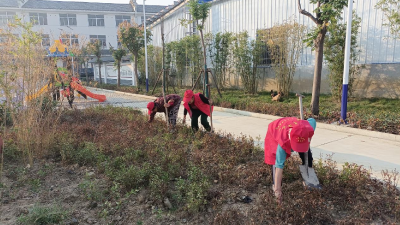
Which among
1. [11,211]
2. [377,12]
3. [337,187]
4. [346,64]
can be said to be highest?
[377,12]

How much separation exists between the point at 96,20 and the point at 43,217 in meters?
40.0

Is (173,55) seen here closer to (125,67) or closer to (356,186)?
(125,67)

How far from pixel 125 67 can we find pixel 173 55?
6256mm

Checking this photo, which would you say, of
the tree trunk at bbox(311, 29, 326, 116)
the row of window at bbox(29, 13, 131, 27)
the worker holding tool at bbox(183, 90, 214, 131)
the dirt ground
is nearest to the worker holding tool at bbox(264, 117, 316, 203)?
the dirt ground

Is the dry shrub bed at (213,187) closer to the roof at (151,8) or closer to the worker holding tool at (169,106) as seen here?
the worker holding tool at (169,106)

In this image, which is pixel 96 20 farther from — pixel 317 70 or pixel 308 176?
pixel 308 176

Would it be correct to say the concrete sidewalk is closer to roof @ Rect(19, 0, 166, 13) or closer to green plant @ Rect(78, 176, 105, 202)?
green plant @ Rect(78, 176, 105, 202)

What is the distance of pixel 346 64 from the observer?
625 centimetres

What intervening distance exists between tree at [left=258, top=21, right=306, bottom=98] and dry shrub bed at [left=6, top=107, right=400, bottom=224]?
6.26m

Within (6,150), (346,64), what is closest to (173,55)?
(346,64)

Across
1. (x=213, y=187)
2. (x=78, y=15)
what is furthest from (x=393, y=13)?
(x=78, y=15)

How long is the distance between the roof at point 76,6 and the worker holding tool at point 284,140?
3994cm

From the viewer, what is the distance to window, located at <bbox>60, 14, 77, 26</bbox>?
37.1 meters

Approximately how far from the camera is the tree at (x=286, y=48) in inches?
406
